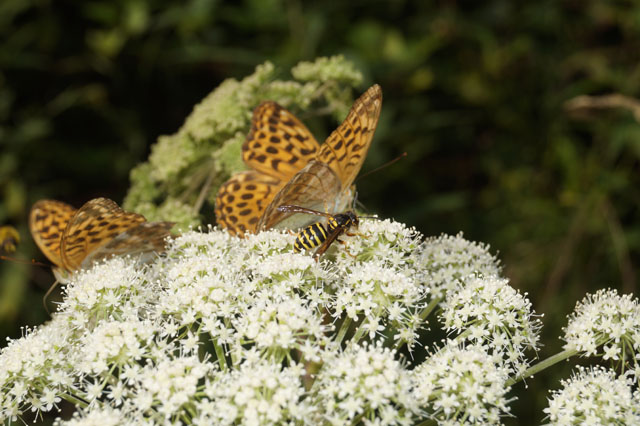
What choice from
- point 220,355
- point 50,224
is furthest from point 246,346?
point 50,224

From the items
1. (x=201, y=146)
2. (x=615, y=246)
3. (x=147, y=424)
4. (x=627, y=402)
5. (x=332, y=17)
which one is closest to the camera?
(x=147, y=424)

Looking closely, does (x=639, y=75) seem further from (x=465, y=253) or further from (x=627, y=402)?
(x=627, y=402)

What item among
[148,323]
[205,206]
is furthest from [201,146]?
[148,323]

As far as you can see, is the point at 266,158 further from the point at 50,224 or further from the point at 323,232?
the point at 50,224

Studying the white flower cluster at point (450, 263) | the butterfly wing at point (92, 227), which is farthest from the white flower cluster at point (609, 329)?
the butterfly wing at point (92, 227)

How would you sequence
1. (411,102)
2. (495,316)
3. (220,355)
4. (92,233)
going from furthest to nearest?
(411,102)
(92,233)
(495,316)
(220,355)

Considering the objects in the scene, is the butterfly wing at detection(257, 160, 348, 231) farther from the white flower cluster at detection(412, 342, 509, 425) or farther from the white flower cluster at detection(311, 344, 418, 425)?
the white flower cluster at detection(412, 342, 509, 425)

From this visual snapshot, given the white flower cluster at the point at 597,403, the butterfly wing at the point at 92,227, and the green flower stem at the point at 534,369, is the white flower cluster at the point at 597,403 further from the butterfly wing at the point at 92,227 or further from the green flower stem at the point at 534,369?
the butterfly wing at the point at 92,227
